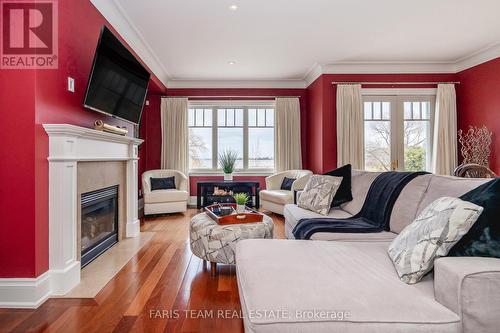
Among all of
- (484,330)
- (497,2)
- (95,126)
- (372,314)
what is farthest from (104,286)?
(497,2)

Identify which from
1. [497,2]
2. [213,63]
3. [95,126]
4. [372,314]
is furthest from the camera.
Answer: [213,63]

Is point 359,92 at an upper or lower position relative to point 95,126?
upper

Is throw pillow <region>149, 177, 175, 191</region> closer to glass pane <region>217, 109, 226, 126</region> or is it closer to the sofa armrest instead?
glass pane <region>217, 109, 226, 126</region>

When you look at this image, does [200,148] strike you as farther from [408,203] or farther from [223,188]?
[408,203]

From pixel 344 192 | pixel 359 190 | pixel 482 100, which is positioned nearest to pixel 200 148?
pixel 344 192

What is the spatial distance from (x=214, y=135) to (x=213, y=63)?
176cm

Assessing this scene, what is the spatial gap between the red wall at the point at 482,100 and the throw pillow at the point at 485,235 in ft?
13.7

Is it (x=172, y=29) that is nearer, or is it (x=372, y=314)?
(x=372, y=314)

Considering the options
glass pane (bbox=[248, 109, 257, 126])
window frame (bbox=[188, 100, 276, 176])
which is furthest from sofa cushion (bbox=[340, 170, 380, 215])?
glass pane (bbox=[248, 109, 257, 126])

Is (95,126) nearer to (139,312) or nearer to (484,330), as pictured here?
(139,312)

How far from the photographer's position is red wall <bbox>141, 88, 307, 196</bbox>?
6.22 meters

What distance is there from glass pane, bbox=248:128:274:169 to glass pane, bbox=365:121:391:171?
6.74 feet

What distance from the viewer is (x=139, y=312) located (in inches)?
A: 76.2

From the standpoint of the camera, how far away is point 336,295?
1159mm
